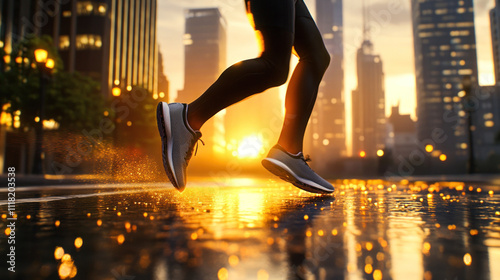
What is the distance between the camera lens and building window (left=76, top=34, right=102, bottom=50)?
47812 mm

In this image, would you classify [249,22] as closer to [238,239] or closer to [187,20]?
[238,239]

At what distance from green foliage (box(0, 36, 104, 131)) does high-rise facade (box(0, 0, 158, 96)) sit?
9641 mm

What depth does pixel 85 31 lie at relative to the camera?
48062 mm

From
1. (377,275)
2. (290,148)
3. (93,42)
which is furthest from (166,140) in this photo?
(93,42)

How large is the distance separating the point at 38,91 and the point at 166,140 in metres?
24.8

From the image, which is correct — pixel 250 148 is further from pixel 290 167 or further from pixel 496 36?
pixel 496 36

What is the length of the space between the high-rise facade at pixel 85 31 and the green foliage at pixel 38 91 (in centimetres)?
964

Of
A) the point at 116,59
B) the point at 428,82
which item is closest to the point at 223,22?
the point at 428,82

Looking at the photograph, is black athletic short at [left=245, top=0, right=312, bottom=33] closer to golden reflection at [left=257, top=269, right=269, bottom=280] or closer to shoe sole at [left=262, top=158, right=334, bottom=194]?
shoe sole at [left=262, top=158, right=334, bottom=194]

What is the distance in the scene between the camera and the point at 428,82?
17850 centimetres

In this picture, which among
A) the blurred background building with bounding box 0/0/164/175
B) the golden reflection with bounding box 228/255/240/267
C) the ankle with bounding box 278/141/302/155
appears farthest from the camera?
the blurred background building with bounding box 0/0/164/175

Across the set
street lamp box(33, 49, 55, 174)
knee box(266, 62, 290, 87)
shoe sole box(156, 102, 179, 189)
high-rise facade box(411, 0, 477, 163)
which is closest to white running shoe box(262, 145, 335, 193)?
knee box(266, 62, 290, 87)

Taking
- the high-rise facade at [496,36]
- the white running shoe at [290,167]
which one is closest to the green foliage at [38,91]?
the white running shoe at [290,167]

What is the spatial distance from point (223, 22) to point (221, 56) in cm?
1499
